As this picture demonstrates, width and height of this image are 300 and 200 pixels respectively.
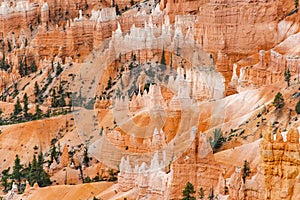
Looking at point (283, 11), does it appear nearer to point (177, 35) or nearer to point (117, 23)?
point (177, 35)

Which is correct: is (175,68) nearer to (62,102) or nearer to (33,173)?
(62,102)

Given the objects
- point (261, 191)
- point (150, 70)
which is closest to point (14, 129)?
point (150, 70)

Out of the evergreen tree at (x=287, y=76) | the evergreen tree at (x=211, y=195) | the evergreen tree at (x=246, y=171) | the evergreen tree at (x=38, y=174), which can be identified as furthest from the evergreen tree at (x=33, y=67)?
the evergreen tree at (x=211, y=195)

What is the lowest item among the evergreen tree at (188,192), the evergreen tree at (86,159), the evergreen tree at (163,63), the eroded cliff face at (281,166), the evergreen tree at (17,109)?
the evergreen tree at (17,109)

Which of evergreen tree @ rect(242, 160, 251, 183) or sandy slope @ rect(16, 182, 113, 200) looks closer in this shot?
evergreen tree @ rect(242, 160, 251, 183)

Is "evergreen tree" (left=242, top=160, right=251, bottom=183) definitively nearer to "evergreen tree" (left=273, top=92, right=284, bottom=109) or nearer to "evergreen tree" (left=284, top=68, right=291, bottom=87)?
"evergreen tree" (left=273, top=92, right=284, bottom=109)

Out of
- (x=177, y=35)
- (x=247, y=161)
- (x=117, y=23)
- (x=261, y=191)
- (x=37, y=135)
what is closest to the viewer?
(x=261, y=191)

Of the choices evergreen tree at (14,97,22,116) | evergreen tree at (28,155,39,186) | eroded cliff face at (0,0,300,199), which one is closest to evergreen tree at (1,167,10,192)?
evergreen tree at (28,155,39,186)

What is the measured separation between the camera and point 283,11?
96875 millimetres

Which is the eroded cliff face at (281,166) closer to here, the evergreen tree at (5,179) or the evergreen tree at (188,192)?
the evergreen tree at (188,192)

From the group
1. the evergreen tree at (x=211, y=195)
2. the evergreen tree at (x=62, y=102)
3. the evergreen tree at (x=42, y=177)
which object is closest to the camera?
the evergreen tree at (x=211, y=195)

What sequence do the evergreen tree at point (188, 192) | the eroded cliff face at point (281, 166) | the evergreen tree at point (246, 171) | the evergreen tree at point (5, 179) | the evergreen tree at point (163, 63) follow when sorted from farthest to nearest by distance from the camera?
the evergreen tree at point (163, 63), the evergreen tree at point (5, 179), the evergreen tree at point (188, 192), the evergreen tree at point (246, 171), the eroded cliff face at point (281, 166)

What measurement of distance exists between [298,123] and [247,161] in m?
4.46

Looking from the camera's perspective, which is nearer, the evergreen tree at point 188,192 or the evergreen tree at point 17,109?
the evergreen tree at point 188,192
